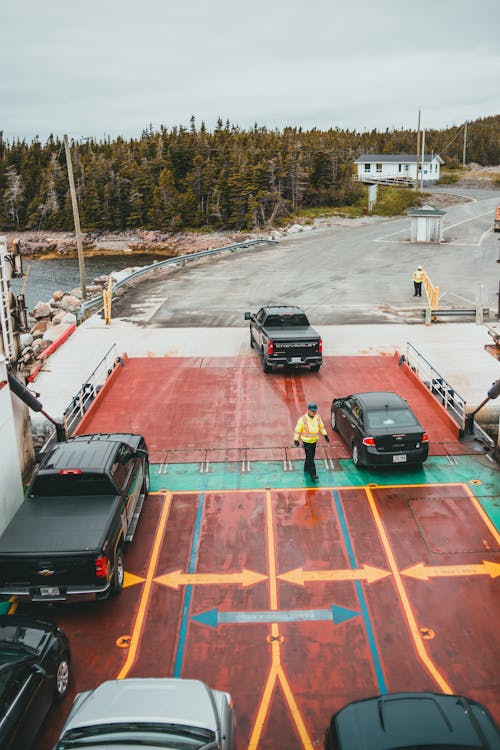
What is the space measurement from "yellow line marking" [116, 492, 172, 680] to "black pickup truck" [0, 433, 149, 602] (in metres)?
0.45

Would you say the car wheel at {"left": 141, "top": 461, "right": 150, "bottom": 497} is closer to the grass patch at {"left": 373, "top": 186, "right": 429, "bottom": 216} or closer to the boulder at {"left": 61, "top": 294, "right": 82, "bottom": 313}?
the boulder at {"left": 61, "top": 294, "right": 82, "bottom": 313}

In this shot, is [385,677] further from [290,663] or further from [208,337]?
[208,337]

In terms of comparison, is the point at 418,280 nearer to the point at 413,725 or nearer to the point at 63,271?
the point at 413,725

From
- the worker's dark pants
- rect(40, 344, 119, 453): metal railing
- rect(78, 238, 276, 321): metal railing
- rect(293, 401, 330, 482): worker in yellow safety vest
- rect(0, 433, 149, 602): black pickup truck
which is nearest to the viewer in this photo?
rect(0, 433, 149, 602): black pickup truck

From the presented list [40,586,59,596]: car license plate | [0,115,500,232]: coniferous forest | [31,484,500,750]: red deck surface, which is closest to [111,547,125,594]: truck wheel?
[31,484,500,750]: red deck surface

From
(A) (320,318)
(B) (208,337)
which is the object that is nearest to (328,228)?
(A) (320,318)

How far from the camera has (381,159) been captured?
87.8 m

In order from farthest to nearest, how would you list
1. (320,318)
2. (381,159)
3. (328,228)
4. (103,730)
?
(381,159) → (328,228) → (320,318) → (103,730)

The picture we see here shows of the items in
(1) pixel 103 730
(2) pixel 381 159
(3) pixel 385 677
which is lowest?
(3) pixel 385 677

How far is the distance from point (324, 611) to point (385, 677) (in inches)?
58.7

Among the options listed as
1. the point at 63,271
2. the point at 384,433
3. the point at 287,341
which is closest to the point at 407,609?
the point at 384,433

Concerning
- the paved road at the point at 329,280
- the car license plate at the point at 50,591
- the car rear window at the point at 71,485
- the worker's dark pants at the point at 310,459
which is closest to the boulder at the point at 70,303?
the paved road at the point at 329,280

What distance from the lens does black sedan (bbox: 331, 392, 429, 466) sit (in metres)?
13.5

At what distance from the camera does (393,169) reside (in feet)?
287
